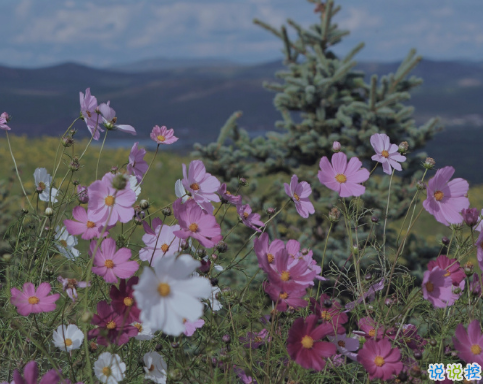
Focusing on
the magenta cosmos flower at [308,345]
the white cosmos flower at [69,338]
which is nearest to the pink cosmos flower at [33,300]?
the white cosmos flower at [69,338]

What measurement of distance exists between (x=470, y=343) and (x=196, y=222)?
2.09 feet

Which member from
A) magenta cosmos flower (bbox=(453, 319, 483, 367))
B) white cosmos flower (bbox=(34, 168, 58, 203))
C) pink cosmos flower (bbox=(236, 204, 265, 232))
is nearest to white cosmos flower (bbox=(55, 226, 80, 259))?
white cosmos flower (bbox=(34, 168, 58, 203))

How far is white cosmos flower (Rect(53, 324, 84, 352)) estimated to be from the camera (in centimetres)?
106

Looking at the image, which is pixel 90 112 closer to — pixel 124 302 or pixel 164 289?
pixel 124 302

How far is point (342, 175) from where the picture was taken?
1342mm

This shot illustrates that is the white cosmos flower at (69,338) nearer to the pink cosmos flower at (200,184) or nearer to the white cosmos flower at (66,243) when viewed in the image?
the white cosmos flower at (66,243)

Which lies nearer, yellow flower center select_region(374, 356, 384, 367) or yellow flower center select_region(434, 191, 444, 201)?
yellow flower center select_region(374, 356, 384, 367)

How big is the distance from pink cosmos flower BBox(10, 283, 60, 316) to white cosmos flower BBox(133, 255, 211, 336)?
343 millimetres

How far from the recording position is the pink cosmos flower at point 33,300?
3.40 ft

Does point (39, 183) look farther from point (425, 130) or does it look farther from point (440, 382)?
point (425, 130)

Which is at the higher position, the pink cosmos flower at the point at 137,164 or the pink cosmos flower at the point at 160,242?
the pink cosmos flower at the point at 137,164

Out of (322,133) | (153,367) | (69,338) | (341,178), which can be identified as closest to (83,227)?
(69,338)

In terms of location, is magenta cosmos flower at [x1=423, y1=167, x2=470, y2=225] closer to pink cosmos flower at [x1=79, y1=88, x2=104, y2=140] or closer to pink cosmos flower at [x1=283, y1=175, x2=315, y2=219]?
pink cosmos flower at [x1=283, y1=175, x2=315, y2=219]

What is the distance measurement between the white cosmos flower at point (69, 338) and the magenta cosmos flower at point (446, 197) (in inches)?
32.9
